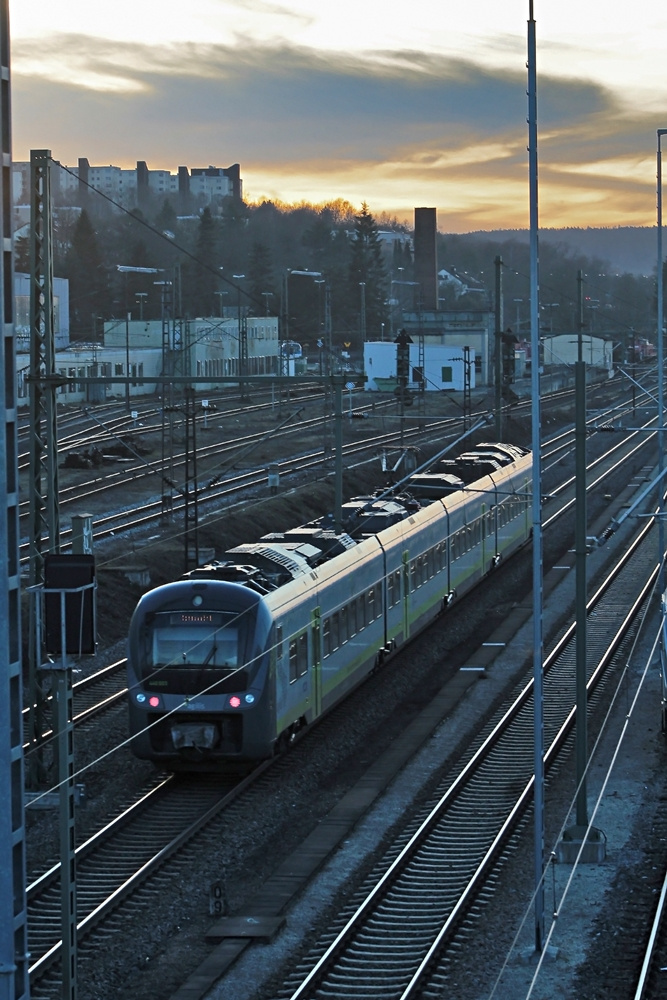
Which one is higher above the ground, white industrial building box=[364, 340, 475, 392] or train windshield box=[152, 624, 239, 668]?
white industrial building box=[364, 340, 475, 392]

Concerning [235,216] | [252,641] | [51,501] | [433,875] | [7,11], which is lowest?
[433,875]

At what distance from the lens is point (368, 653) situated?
24.5 metres

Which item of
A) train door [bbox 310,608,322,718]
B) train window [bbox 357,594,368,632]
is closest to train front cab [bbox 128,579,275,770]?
train door [bbox 310,608,322,718]

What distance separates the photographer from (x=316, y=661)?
2119 cm

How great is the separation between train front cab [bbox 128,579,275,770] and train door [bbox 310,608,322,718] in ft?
7.51

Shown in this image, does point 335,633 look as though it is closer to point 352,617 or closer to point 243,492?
point 352,617

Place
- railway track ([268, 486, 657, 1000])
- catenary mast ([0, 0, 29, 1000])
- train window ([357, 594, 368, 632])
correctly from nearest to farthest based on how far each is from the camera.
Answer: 1. catenary mast ([0, 0, 29, 1000])
2. railway track ([268, 486, 657, 1000])
3. train window ([357, 594, 368, 632])

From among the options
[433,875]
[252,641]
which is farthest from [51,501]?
[433,875]

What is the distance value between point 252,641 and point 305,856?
9.36 ft

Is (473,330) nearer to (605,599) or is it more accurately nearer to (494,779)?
(605,599)

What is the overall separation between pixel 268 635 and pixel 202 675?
0.97 m

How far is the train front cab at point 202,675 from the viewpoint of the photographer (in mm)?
18406

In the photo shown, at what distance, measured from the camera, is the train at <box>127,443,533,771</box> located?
18453 millimetres

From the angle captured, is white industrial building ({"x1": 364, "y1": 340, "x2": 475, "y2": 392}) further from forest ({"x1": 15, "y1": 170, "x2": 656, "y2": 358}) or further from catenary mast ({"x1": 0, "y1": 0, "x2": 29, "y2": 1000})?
catenary mast ({"x1": 0, "y1": 0, "x2": 29, "y2": 1000})
